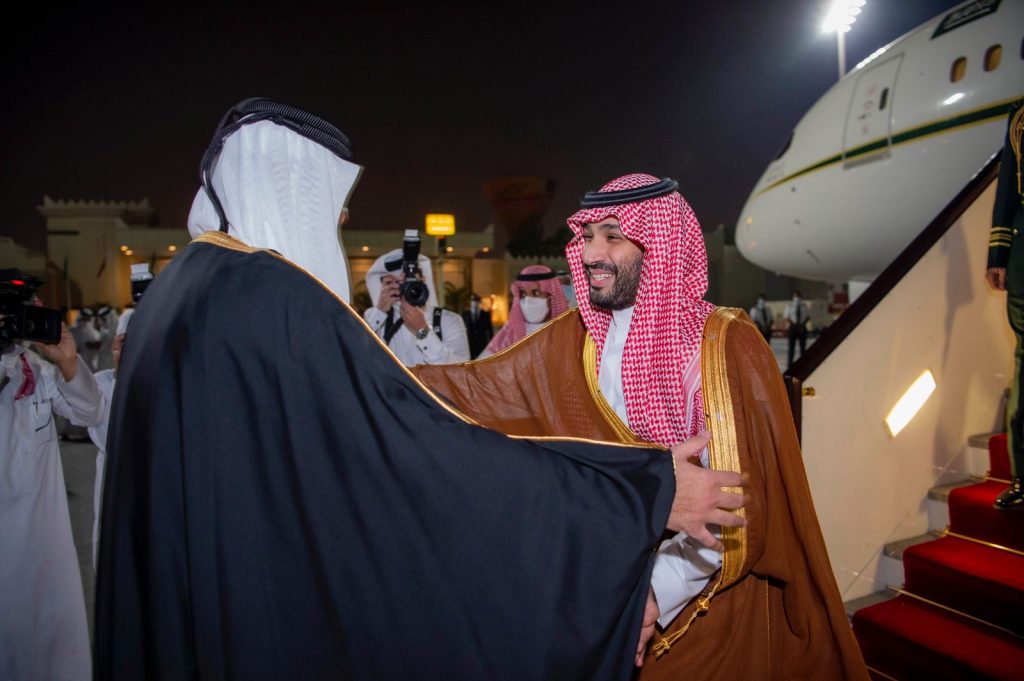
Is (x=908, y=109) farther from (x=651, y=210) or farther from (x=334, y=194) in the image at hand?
(x=334, y=194)

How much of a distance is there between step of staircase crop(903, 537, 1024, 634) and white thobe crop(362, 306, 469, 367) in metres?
2.61

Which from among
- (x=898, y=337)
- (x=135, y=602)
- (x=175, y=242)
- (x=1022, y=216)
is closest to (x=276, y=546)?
(x=135, y=602)

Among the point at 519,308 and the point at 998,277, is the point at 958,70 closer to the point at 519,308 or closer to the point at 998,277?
the point at 998,277

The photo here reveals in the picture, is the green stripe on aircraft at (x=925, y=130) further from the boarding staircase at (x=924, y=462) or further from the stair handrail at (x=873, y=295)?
the boarding staircase at (x=924, y=462)

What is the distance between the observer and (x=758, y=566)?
1540mm

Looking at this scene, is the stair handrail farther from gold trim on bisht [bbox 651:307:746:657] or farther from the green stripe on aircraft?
the green stripe on aircraft

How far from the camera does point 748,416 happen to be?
1543mm

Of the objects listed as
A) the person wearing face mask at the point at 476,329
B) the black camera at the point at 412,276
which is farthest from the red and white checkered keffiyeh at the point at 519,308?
the person wearing face mask at the point at 476,329

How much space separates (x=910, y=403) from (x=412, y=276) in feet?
9.66

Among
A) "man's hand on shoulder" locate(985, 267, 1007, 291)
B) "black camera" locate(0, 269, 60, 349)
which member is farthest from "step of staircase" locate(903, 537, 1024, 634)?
"black camera" locate(0, 269, 60, 349)

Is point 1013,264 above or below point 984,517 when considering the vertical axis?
above

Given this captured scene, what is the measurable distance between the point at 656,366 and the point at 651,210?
20.6 inches

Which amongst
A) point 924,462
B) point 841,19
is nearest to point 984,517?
point 924,462

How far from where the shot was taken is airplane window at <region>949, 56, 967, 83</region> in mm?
5961
